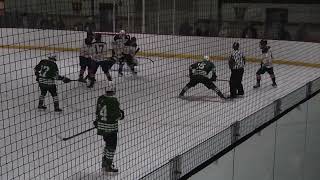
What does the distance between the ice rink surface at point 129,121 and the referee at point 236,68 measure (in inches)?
7.2

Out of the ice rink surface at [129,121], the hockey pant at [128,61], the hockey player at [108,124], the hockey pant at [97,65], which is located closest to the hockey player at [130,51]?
the hockey pant at [128,61]

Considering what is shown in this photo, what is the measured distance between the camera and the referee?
26.3 ft

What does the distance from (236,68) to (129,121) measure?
83.7 inches

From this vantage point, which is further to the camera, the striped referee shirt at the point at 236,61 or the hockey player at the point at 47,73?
the striped referee shirt at the point at 236,61

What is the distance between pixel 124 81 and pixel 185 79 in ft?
3.82

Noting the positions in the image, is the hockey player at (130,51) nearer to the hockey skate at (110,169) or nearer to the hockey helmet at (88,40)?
the hockey helmet at (88,40)

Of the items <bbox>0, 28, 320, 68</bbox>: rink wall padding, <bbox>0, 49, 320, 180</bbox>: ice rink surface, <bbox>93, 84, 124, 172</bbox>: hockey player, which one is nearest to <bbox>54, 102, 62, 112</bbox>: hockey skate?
<bbox>0, 49, 320, 180</bbox>: ice rink surface

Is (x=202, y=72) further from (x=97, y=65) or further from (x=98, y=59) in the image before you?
(x=97, y=65)

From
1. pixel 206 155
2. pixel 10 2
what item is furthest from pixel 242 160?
Result: pixel 10 2

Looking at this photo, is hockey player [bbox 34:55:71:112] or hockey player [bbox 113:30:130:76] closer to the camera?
hockey player [bbox 34:55:71:112]

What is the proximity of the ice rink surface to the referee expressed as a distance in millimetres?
183

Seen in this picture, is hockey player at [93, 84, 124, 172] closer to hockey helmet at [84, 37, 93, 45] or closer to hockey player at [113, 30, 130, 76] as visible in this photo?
hockey helmet at [84, 37, 93, 45]

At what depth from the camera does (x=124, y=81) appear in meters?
9.94

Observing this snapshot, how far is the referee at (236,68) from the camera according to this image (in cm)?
802
